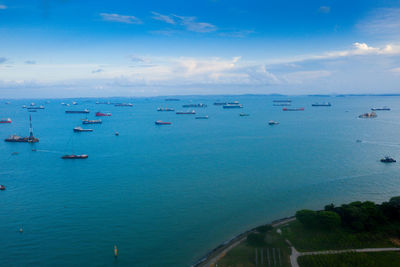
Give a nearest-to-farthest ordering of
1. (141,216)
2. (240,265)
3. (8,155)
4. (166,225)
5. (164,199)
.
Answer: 1. (240,265)
2. (166,225)
3. (141,216)
4. (164,199)
5. (8,155)

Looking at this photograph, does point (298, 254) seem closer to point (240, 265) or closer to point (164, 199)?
point (240, 265)

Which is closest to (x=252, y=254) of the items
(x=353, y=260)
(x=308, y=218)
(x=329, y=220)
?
(x=308, y=218)

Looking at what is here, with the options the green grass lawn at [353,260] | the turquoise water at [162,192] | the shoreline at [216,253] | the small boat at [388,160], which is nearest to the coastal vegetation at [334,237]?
the green grass lawn at [353,260]

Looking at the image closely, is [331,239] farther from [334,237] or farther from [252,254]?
[252,254]

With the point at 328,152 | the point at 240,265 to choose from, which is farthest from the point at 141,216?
the point at 328,152

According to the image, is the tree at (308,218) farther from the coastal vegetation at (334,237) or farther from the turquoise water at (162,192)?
the turquoise water at (162,192)
